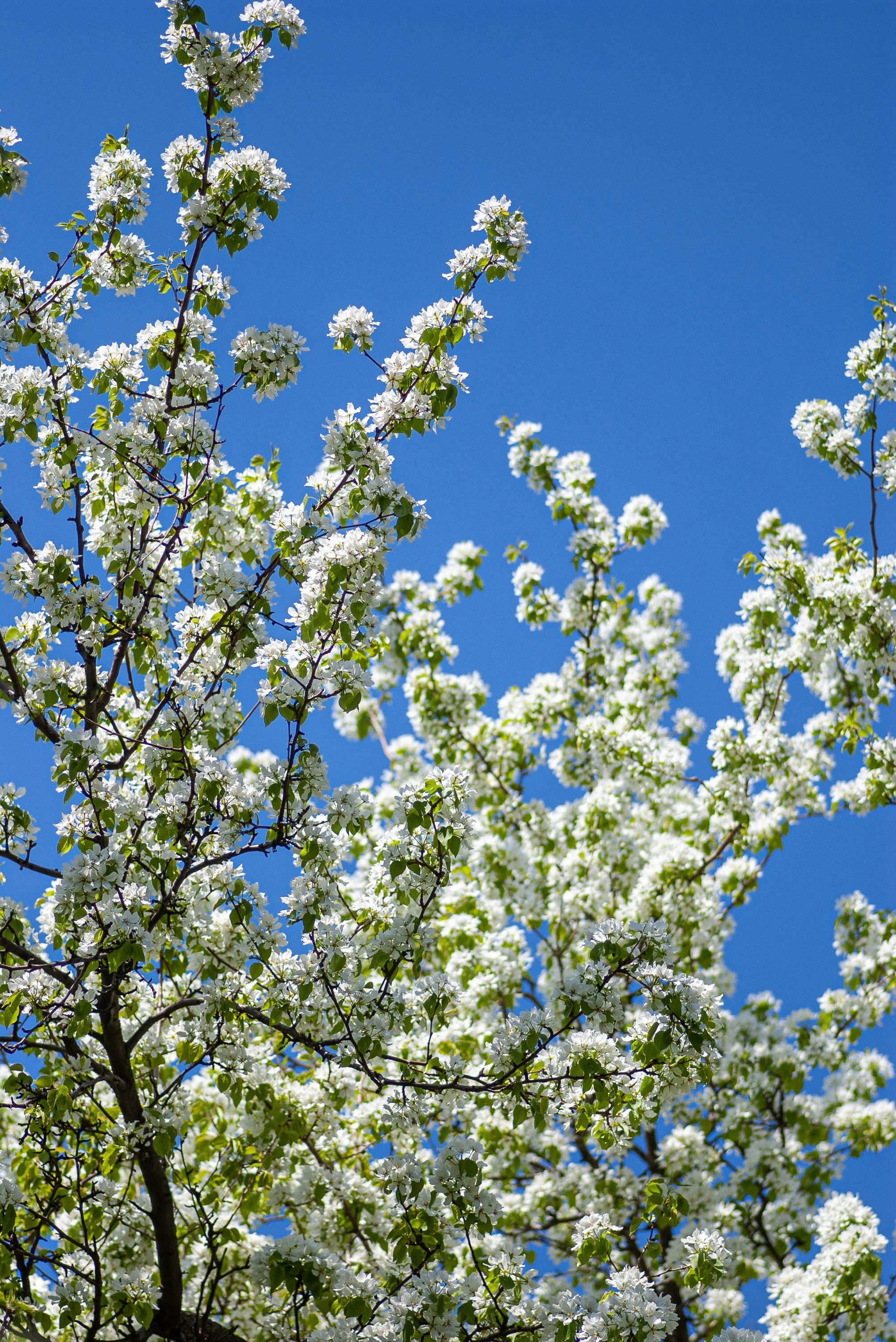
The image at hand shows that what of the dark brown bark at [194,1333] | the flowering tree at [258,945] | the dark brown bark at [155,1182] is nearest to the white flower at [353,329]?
the flowering tree at [258,945]

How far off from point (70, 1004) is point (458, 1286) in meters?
2.25

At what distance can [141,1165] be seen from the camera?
5.55 metres

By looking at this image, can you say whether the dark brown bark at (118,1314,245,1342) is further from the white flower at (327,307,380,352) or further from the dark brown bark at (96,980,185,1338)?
the white flower at (327,307,380,352)

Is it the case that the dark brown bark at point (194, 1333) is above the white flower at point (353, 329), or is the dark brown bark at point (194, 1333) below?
below

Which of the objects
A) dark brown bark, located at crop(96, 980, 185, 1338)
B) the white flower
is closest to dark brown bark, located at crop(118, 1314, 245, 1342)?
dark brown bark, located at crop(96, 980, 185, 1338)

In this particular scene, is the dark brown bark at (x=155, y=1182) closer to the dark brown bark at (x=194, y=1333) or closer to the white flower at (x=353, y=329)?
the dark brown bark at (x=194, y=1333)

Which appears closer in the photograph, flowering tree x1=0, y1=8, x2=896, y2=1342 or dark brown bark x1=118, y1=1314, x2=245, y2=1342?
flowering tree x1=0, y1=8, x2=896, y2=1342

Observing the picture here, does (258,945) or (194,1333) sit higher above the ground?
(258,945)

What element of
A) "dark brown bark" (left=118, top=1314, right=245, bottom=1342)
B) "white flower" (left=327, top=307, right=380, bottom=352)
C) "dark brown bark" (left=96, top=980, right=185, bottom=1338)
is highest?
"white flower" (left=327, top=307, right=380, bottom=352)

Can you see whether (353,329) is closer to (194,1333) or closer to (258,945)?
(258,945)

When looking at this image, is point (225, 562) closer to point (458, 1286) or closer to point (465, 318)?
point (465, 318)

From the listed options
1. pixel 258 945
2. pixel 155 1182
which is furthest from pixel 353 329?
pixel 155 1182

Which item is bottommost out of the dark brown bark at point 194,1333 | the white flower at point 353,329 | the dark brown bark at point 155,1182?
the dark brown bark at point 194,1333

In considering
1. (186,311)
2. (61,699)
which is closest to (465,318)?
(186,311)
